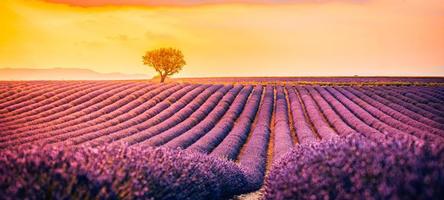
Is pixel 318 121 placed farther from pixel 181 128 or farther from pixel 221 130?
pixel 181 128

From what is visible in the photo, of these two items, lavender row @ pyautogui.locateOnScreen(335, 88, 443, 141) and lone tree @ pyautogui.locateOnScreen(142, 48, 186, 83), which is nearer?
lavender row @ pyautogui.locateOnScreen(335, 88, 443, 141)

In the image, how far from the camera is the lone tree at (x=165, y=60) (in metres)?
58.2

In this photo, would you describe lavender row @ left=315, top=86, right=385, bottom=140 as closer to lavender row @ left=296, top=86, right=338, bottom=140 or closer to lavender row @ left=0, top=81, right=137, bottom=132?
lavender row @ left=296, top=86, right=338, bottom=140

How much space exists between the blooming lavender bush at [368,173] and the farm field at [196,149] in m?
0.01

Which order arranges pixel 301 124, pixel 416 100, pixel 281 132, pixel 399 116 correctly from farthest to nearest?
pixel 416 100 < pixel 399 116 < pixel 301 124 < pixel 281 132

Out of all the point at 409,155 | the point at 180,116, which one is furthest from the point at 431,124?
the point at 409,155

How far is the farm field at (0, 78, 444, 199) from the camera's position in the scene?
4906 mm

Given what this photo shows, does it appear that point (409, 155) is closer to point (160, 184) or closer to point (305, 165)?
point (305, 165)

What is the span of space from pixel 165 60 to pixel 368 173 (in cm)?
5377

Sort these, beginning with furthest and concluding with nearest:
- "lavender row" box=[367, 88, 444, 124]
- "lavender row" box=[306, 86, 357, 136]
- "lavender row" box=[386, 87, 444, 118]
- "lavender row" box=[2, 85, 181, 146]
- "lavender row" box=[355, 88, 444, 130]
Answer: "lavender row" box=[386, 87, 444, 118] → "lavender row" box=[367, 88, 444, 124] → "lavender row" box=[355, 88, 444, 130] → "lavender row" box=[306, 86, 357, 136] → "lavender row" box=[2, 85, 181, 146]

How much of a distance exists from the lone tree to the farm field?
83.5ft

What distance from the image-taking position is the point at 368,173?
5.39 meters

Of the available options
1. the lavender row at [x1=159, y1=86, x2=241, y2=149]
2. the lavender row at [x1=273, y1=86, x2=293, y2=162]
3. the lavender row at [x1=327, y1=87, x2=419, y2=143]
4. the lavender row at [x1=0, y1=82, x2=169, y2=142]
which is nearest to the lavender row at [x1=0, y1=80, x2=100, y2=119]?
the lavender row at [x1=0, y1=82, x2=169, y2=142]

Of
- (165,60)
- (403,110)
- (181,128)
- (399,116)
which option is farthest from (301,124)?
(165,60)
